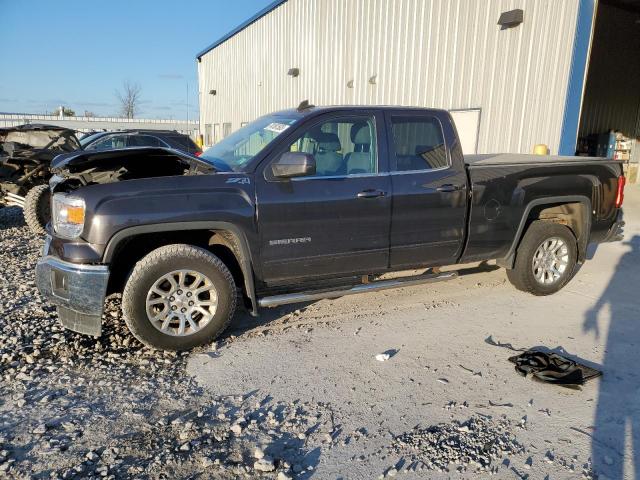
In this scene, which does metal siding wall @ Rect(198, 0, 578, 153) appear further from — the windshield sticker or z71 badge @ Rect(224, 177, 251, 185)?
z71 badge @ Rect(224, 177, 251, 185)

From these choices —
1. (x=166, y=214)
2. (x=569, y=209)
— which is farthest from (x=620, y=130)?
(x=166, y=214)

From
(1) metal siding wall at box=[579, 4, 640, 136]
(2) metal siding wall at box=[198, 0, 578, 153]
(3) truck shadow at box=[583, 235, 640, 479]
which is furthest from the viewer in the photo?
(1) metal siding wall at box=[579, 4, 640, 136]

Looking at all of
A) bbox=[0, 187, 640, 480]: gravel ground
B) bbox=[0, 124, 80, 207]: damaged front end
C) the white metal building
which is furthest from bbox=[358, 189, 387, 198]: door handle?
bbox=[0, 124, 80, 207]: damaged front end

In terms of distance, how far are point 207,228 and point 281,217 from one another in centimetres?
59

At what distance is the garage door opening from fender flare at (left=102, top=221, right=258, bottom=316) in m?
14.8

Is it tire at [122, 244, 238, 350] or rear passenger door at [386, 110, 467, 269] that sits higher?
rear passenger door at [386, 110, 467, 269]

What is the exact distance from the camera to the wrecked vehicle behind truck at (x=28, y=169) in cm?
772

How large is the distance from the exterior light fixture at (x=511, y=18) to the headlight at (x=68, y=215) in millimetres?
8180

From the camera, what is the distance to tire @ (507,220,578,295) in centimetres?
502

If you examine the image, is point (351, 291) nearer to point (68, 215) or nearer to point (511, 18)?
point (68, 215)

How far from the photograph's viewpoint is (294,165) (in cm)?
364

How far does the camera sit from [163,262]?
3.54 meters

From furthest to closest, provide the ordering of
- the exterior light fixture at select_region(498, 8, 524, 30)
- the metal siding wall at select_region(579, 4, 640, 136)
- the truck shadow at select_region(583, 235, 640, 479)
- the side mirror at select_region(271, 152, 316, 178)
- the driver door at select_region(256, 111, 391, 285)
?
the metal siding wall at select_region(579, 4, 640, 136), the exterior light fixture at select_region(498, 8, 524, 30), the driver door at select_region(256, 111, 391, 285), the side mirror at select_region(271, 152, 316, 178), the truck shadow at select_region(583, 235, 640, 479)

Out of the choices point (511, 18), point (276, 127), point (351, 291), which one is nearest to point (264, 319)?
point (351, 291)
